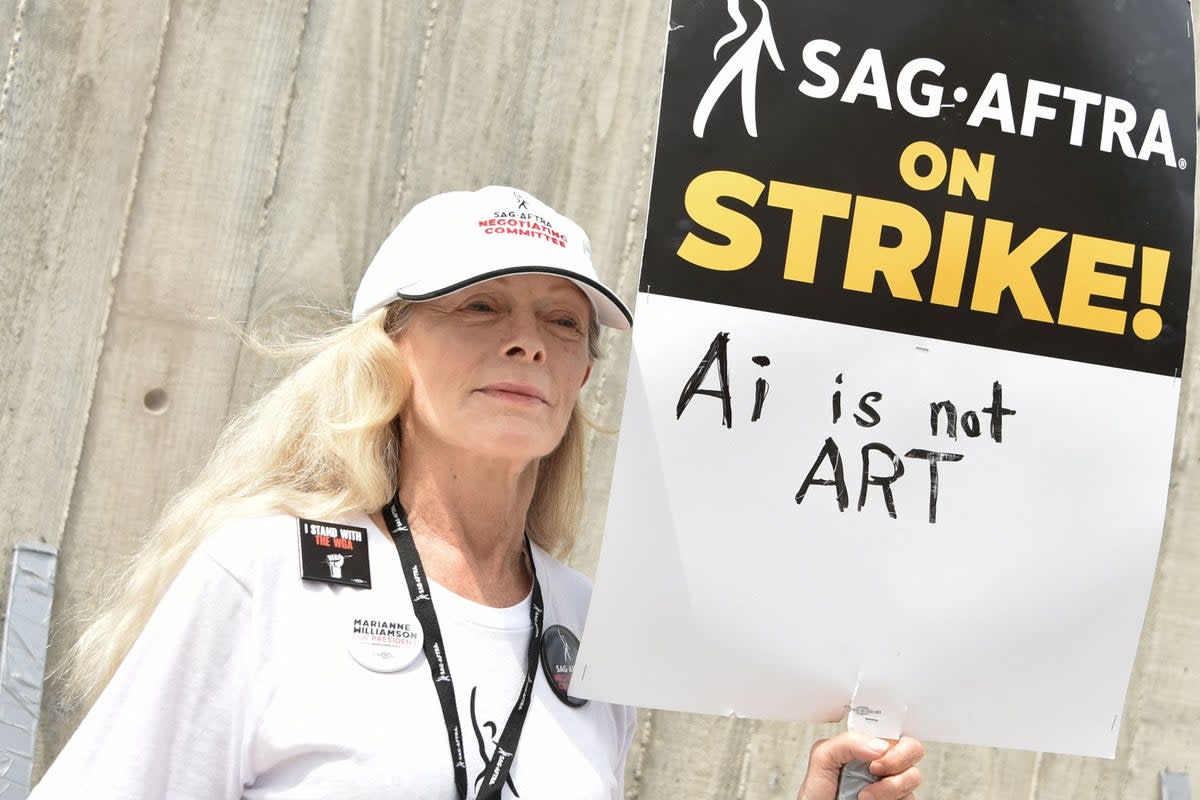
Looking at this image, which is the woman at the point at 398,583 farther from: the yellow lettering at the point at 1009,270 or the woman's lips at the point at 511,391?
the yellow lettering at the point at 1009,270

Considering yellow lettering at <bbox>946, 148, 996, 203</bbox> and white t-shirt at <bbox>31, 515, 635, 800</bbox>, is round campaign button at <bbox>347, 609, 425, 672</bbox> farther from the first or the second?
yellow lettering at <bbox>946, 148, 996, 203</bbox>

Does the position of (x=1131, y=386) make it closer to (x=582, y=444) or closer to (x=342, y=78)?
(x=582, y=444)

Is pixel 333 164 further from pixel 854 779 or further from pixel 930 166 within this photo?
pixel 854 779

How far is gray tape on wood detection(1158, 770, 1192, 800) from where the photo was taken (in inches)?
109

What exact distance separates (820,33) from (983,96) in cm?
24

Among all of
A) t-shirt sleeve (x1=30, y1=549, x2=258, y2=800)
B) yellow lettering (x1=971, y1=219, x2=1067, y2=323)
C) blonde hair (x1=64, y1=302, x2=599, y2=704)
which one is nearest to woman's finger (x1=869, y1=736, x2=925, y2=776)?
yellow lettering (x1=971, y1=219, x2=1067, y2=323)

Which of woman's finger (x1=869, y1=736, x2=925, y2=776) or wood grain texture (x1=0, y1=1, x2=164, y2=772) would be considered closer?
woman's finger (x1=869, y1=736, x2=925, y2=776)

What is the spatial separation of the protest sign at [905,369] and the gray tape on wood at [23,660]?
4.00 ft

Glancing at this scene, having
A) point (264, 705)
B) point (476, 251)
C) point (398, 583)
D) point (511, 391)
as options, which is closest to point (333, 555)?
point (398, 583)

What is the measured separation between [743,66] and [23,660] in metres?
1.67

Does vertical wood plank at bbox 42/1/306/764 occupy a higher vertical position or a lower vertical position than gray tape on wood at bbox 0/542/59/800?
higher

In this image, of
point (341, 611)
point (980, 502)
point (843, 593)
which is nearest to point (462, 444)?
point (341, 611)

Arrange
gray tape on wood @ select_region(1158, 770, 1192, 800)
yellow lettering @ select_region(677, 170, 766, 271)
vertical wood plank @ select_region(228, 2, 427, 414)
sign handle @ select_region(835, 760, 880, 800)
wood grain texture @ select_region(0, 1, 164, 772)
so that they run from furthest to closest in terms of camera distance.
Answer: gray tape on wood @ select_region(1158, 770, 1192, 800) → vertical wood plank @ select_region(228, 2, 427, 414) → wood grain texture @ select_region(0, 1, 164, 772) → sign handle @ select_region(835, 760, 880, 800) → yellow lettering @ select_region(677, 170, 766, 271)

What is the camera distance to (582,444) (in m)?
2.07
